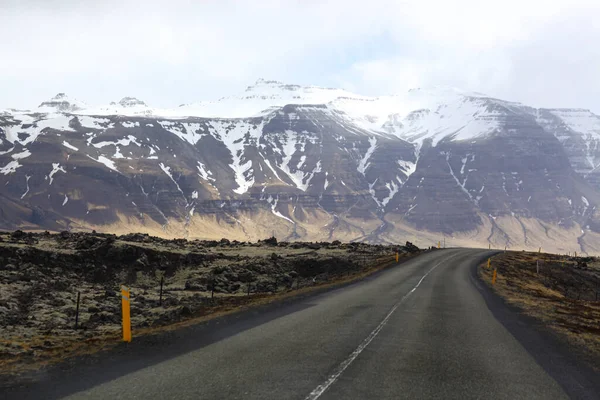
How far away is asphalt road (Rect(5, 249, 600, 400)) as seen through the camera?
8812mm

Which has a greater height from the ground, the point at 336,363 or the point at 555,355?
the point at 336,363

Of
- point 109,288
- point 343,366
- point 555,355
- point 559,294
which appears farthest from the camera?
point 559,294

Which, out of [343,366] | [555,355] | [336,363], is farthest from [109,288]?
[555,355]

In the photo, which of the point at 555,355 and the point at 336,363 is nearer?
the point at 336,363

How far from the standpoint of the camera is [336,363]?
10.5m

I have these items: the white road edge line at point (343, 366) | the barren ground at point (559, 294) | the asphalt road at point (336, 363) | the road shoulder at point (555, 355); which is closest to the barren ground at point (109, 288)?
the asphalt road at point (336, 363)

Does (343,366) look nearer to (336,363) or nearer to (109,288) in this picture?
(336,363)

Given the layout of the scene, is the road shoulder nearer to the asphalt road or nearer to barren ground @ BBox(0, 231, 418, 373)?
the asphalt road

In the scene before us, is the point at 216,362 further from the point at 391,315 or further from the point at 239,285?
the point at 239,285

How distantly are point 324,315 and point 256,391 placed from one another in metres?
8.92

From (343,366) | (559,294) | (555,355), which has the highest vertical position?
(343,366)

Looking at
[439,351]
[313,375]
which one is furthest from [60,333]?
[439,351]

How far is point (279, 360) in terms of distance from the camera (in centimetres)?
1078

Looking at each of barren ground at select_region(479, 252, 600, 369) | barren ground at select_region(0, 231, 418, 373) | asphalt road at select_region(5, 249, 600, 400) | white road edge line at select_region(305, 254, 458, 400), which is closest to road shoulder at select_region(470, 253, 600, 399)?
asphalt road at select_region(5, 249, 600, 400)
